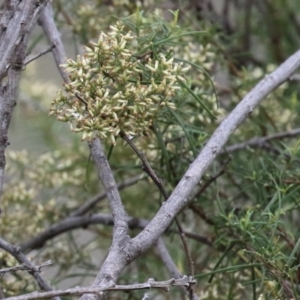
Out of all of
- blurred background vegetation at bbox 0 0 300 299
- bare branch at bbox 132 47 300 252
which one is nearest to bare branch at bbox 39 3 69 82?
blurred background vegetation at bbox 0 0 300 299

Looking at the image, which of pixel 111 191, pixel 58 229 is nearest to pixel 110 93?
pixel 111 191

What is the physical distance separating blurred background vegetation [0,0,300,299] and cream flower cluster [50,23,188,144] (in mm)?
99

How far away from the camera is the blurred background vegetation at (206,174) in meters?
1.14

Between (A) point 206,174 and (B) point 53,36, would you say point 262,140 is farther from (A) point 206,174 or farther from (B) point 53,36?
(B) point 53,36

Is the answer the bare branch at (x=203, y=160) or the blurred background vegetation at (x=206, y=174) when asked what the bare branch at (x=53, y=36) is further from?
the bare branch at (x=203, y=160)

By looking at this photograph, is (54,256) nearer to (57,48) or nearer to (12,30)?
(57,48)

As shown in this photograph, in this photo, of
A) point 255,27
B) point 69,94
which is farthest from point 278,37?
point 69,94

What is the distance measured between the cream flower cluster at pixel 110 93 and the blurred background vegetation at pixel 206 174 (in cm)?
10

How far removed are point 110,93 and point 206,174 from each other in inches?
14.9

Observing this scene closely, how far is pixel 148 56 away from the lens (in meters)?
1.01

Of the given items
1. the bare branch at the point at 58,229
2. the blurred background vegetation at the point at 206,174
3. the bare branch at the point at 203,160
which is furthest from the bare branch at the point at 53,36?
the bare branch at the point at 58,229

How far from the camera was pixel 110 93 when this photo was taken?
0.93 m

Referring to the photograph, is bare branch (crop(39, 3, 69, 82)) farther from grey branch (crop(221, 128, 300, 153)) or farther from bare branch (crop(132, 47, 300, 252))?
grey branch (crop(221, 128, 300, 153))

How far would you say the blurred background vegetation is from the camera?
3.74 ft
